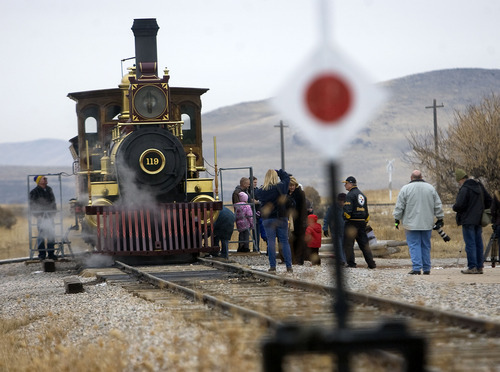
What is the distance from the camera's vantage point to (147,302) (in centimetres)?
965

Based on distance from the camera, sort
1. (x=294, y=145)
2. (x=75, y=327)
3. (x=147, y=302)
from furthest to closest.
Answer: (x=294, y=145) → (x=147, y=302) → (x=75, y=327)

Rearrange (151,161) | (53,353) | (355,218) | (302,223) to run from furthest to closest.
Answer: (151,161) < (302,223) < (355,218) < (53,353)

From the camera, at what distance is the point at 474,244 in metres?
13.1

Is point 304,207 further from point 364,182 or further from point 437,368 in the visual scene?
point 364,182

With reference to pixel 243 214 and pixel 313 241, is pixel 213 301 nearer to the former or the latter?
pixel 313 241

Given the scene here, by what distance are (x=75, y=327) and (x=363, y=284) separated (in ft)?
13.6

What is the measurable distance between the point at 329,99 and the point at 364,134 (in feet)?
460

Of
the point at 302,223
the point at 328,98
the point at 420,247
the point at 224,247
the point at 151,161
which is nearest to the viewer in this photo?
the point at 328,98

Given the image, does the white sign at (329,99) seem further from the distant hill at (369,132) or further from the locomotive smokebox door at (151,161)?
the distant hill at (369,132)

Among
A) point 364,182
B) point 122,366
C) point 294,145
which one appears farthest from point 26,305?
point 294,145

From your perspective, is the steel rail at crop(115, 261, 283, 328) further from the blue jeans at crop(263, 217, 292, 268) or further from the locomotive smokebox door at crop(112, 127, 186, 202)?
the locomotive smokebox door at crop(112, 127, 186, 202)

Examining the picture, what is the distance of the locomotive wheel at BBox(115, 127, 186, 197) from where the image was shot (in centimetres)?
A: 1580

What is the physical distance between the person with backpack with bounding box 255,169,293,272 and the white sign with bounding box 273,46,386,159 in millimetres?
8409

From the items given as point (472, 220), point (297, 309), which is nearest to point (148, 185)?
point (472, 220)
